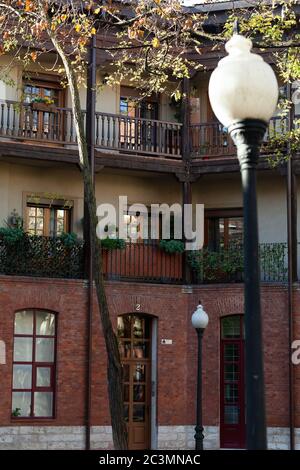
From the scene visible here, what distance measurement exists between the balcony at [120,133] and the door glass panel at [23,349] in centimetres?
503

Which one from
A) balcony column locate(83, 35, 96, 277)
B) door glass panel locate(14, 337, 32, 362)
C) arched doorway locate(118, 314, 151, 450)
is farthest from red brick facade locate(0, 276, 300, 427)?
balcony column locate(83, 35, 96, 277)

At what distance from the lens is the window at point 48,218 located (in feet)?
79.3

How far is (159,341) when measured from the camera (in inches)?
922

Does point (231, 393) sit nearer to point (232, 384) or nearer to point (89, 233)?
point (232, 384)

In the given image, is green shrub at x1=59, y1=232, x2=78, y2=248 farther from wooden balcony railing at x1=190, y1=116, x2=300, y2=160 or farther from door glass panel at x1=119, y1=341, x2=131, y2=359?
wooden balcony railing at x1=190, y1=116, x2=300, y2=160

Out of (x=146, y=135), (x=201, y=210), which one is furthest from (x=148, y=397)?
(x=146, y=135)

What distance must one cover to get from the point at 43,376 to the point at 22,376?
0.51m

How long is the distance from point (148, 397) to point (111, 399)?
27.8 ft

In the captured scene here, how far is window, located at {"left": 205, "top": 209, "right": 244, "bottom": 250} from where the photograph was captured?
25.2 m

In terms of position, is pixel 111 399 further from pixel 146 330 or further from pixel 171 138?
pixel 171 138

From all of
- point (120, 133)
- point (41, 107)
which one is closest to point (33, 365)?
point (41, 107)

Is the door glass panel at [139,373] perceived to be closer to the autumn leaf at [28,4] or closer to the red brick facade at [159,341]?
the red brick facade at [159,341]

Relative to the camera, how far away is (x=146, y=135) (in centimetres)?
2483

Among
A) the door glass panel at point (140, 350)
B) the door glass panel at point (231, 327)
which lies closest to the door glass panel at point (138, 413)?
the door glass panel at point (140, 350)
